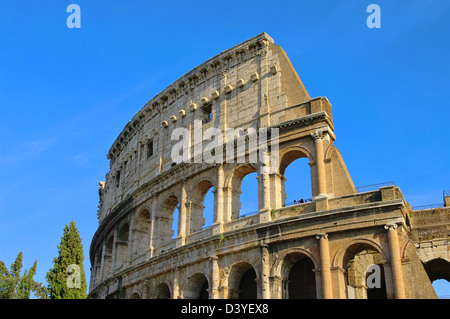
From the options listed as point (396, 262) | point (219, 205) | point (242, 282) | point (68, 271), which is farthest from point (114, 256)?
point (396, 262)

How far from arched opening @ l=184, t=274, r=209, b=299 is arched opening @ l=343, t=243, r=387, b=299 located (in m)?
6.39

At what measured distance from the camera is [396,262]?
808 inches

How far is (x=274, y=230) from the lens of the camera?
2334 cm

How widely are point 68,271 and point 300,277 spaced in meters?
12.5

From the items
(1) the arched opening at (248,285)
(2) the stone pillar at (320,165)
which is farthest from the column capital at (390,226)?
(1) the arched opening at (248,285)

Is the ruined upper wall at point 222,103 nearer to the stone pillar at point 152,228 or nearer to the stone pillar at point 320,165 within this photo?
the stone pillar at point 320,165

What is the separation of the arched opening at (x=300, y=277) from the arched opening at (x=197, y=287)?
Answer: 4.23 meters

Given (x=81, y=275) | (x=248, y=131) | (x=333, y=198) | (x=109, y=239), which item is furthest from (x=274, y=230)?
(x=109, y=239)

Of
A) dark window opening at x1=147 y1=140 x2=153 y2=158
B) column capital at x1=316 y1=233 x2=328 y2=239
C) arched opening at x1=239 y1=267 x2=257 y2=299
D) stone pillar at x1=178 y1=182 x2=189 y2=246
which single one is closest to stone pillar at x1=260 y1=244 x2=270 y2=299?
arched opening at x1=239 y1=267 x2=257 y2=299

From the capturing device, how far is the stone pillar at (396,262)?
2016 cm

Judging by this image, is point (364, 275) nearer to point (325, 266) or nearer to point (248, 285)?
point (325, 266)

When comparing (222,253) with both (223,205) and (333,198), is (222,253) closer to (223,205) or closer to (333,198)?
(223,205)

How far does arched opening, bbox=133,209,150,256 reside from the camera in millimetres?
31047
